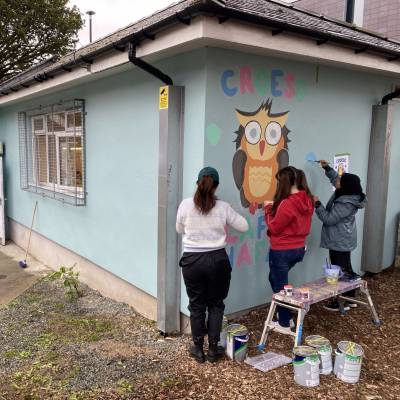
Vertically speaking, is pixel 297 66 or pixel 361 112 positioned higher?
pixel 297 66

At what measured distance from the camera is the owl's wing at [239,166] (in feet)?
13.0

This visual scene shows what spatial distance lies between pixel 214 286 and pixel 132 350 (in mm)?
1137

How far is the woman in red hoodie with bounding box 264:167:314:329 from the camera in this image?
3699 mm

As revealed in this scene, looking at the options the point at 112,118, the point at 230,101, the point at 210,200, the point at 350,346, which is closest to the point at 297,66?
the point at 230,101

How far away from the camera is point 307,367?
3.08 m

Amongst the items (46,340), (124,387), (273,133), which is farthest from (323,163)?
(46,340)

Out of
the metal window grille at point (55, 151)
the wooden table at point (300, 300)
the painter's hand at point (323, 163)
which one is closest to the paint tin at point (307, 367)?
the wooden table at point (300, 300)

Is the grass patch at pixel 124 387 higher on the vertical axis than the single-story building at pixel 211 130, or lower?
lower

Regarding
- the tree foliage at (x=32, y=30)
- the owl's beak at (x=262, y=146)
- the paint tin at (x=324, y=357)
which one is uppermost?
the tree foliage at (x=32, y=30)

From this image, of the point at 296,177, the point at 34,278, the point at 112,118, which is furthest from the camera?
the point at 34,278

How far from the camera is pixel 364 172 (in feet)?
18.3

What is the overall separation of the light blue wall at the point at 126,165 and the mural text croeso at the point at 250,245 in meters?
0.74

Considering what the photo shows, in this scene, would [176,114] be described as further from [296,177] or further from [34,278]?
[34,278]

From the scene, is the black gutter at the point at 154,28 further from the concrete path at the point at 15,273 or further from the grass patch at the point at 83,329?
the concrete path at the point at 15,273
